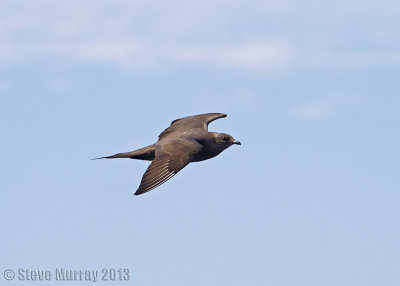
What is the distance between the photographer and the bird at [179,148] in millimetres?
13754

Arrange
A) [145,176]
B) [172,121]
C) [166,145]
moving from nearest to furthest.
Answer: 1. [145,176]
2. [166,145]
3. [172,121]

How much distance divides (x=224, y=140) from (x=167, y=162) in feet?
12.6

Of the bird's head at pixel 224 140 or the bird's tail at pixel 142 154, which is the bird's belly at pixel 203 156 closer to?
the bird's head at pixel 224 140

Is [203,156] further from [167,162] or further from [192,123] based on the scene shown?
[167,162]

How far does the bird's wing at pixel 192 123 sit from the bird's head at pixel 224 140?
3.99ft

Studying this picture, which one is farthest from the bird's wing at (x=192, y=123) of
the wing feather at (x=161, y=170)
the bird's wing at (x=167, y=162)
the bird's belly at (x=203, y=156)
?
the wing feather at (x=161, y=170)

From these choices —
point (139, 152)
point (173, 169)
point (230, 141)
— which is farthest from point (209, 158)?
point (173, 169)

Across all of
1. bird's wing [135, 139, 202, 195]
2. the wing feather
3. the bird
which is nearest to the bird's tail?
the bird

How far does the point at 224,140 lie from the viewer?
17.9 metres

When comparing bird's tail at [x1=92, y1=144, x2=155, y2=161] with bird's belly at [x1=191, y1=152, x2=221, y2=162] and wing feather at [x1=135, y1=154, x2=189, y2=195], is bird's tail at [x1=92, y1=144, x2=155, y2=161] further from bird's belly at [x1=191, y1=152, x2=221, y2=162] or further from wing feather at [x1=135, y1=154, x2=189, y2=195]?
wing feather at [x1=135, y1=154, x2=189, y2=195]

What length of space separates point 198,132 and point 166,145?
2475mm

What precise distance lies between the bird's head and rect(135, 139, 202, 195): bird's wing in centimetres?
164

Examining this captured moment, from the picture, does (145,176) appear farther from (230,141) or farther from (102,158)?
(230,141)

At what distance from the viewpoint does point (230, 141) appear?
18.0 meters
